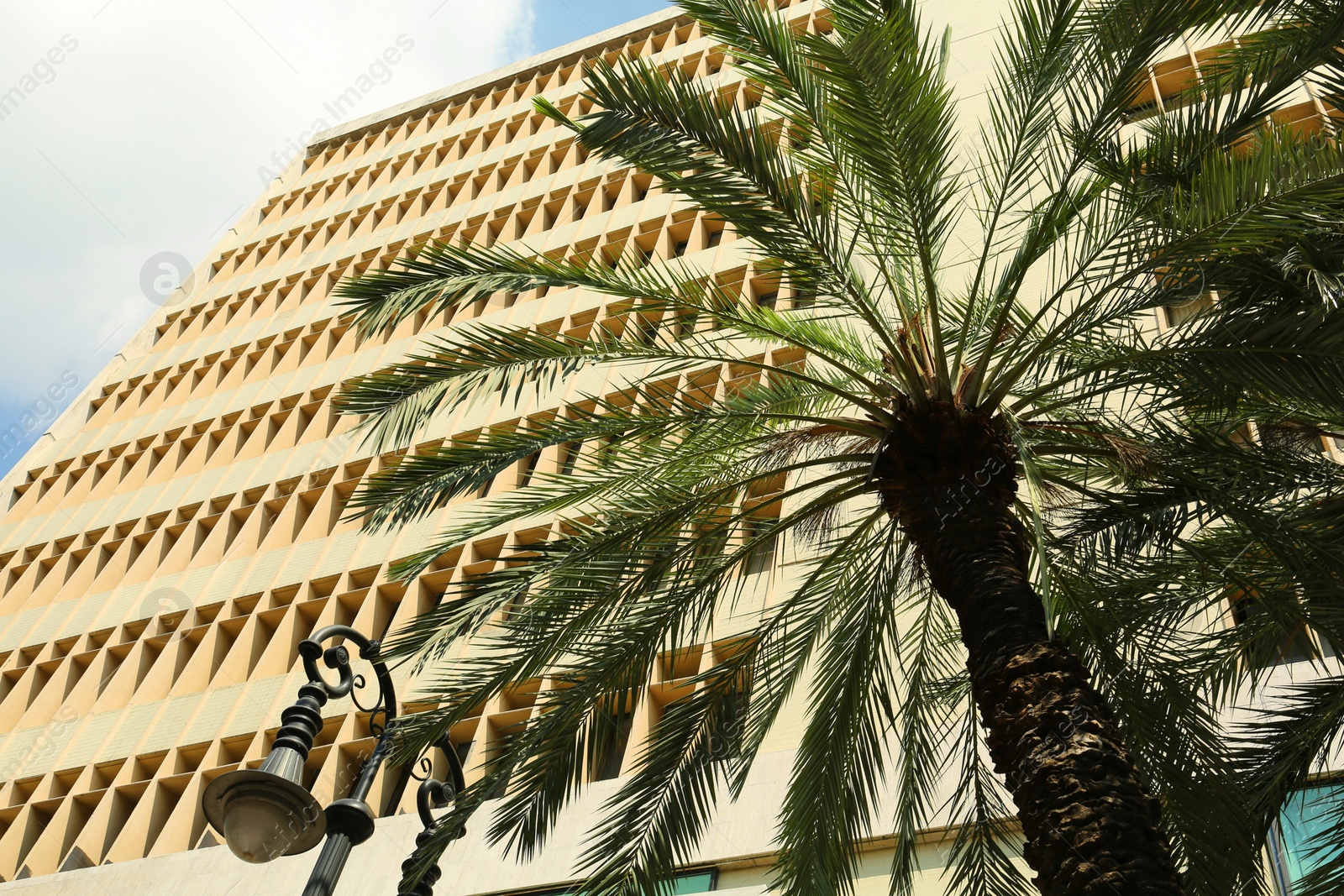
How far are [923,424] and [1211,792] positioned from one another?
260 cm

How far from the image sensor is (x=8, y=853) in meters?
20.0

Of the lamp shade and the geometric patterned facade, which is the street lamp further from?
the geometric patterned facade

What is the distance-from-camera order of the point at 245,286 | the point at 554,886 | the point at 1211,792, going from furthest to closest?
1. the point at 245,286
2. the point at 554,886
3. the point at 1211,792

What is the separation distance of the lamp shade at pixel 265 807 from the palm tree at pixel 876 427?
848mm

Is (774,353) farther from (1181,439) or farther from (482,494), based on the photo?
(1181,439)

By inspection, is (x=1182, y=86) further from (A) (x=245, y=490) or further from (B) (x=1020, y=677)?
(A) (x=245, y=490)

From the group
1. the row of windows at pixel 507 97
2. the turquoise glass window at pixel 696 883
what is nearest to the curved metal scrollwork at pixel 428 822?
the turquoise glass window at pixel 696 883

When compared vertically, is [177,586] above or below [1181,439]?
above

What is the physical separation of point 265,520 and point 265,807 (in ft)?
64.1

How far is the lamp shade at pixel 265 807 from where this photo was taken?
6984 millimetres

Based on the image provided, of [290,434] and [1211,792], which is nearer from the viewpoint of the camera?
[1211,792]

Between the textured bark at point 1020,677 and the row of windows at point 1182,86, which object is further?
the row of windows at point 1182,86

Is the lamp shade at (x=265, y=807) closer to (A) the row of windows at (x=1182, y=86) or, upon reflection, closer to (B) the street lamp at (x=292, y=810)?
(B) the street lamp at (x=292, y=810)

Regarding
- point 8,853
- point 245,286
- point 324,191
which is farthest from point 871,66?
point 324,191
